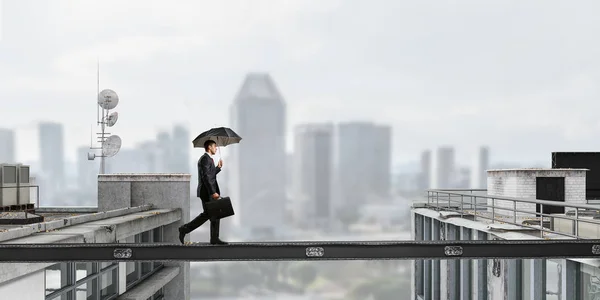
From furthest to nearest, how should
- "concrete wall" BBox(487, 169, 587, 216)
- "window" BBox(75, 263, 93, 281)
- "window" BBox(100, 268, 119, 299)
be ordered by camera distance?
"concrete wall" BBox(487, 169, 587, 216), "window" BBox(100, 268, 119, 299), "window" BBox(75, 263, 93, 281)

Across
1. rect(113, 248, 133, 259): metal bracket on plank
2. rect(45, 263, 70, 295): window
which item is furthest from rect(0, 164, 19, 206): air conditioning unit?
rect(113, 248, 133, 259): metal bracket on plank

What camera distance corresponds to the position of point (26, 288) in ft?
34.6

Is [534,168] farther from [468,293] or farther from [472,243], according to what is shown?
[472,243]

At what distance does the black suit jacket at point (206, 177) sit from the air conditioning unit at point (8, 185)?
13.4 meters

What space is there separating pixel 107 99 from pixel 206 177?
16.5 metres

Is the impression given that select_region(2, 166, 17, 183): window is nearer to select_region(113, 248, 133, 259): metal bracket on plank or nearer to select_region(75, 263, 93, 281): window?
select_region(75, 263, 93, 281): window

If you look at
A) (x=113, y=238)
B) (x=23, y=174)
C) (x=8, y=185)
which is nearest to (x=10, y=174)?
(x=8, y=185)

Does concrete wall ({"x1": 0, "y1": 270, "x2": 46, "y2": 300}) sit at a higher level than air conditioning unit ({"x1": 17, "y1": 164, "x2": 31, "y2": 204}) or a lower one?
lower

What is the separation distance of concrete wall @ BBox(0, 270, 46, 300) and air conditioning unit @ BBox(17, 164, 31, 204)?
11.2 metres

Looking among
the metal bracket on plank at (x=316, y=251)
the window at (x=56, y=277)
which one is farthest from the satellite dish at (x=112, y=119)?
the metal bracket on plank at (x=316, y=251)

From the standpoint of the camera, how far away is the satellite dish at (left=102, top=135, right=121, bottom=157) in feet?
78.6

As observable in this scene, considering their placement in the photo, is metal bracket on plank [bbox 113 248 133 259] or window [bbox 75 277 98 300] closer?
metal bracket on plank [bbox 113 248 133 259]

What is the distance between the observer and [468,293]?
2091cm

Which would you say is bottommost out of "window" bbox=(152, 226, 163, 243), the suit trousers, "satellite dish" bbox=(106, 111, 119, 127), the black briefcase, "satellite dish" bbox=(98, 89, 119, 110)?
"window" bbox=(152, 226, 163, 243)
